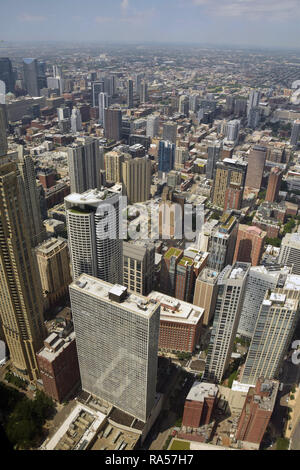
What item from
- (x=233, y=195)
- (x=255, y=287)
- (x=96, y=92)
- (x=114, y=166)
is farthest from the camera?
(x=96, y=92)

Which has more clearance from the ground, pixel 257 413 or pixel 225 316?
pixel 225 316

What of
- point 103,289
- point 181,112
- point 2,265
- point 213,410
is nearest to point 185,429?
point 213,410

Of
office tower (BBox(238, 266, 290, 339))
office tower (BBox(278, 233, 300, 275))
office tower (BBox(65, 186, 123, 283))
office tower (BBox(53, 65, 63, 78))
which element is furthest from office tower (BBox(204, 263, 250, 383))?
office tower (BBox(53, 65, 63, 78))

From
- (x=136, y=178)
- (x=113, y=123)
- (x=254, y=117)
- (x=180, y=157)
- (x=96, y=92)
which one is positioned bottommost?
(x=180, y=157)

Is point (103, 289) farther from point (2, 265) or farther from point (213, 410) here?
point (213, 410)

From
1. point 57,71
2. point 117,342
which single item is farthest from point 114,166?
point 57,71

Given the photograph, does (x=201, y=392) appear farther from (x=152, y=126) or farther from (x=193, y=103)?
(x=193, y=103)

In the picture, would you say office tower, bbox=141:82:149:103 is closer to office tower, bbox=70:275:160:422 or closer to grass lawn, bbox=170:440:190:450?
office tower, bbox=70:275:160:422
